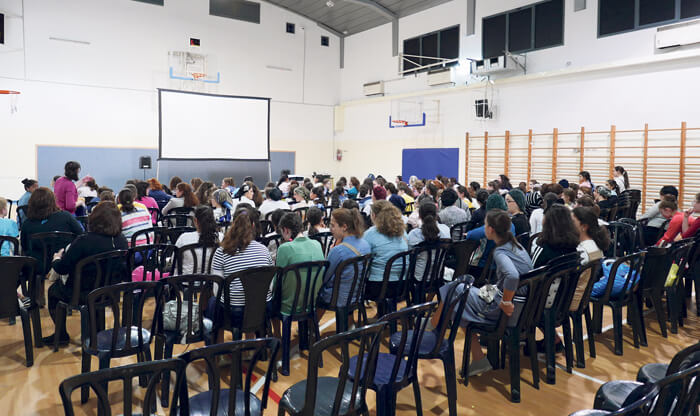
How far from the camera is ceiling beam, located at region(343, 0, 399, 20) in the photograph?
1481 centimetres

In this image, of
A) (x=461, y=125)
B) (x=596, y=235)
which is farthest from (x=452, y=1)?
(x=596, y=235)

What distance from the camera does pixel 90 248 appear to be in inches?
134

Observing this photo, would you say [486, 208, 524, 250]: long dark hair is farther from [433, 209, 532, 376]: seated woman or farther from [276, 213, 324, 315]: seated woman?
[276, 213, 324, 315]: seated woman

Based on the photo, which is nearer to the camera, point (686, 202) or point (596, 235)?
point (596, 235)

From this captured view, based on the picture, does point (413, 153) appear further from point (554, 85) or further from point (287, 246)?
point (287, 246)

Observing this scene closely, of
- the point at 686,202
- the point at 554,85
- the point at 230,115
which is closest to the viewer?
the point at 686,202

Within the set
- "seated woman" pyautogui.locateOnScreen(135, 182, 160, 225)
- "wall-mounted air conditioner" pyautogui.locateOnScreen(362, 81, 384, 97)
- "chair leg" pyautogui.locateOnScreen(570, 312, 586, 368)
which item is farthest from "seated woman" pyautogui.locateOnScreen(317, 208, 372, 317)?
"wall-mounted air conditioner" pyautogui.locateOnScreen(362, 81, 384, 97)

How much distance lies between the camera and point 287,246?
11.3ft

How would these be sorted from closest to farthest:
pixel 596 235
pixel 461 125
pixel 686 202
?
pixel 596 235
pixel 686 202
pixel 461 125

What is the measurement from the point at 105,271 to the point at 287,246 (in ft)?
4.22

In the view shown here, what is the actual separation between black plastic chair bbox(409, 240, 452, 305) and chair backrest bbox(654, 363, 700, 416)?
2.15 m

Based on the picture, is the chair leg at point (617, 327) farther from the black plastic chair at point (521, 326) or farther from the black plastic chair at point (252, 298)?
the black plastic chair at point (252, 298)

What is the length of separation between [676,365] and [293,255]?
2288mm

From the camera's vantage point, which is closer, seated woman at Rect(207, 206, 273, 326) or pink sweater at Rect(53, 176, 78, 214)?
seated woman at Rect(207, 206, 273, 326)
